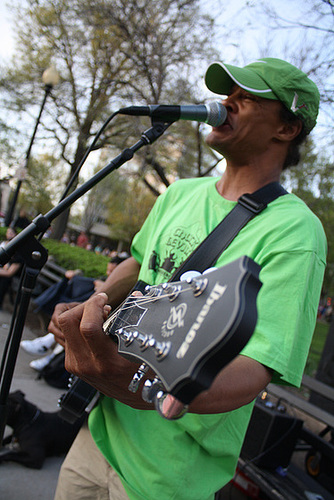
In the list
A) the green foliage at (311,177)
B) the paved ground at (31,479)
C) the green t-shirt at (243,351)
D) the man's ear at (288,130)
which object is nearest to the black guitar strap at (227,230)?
the green t-shirt at (243,351)

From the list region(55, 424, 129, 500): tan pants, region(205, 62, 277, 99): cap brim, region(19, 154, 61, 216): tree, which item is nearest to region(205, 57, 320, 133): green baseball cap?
region(205, 62, 277, 99): cap brim

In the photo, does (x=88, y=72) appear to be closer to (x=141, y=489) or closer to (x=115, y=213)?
(x=141, y=489)

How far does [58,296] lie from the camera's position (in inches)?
242

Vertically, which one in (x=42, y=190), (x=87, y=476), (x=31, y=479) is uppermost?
(x=87, y=476)

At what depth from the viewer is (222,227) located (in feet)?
4.73

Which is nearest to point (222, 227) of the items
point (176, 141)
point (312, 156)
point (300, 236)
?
point (300, 236)

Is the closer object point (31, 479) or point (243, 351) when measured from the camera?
point (243, 351)

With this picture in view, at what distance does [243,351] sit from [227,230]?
0.50 meters

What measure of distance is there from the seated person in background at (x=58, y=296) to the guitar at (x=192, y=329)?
4.19 m

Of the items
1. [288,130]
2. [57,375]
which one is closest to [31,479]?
[57,375]

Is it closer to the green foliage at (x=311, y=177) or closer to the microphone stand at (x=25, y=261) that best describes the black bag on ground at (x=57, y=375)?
the microphone stand at (x=25, y=261)

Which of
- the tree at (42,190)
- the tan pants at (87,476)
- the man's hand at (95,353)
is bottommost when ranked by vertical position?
the tree at (42,190)

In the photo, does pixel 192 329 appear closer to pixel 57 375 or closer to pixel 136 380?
pixel 136 380

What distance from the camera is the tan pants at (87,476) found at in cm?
152
